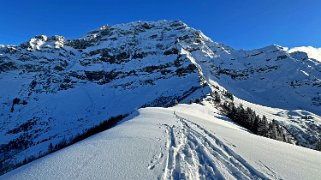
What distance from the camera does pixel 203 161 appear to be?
48.7 ft

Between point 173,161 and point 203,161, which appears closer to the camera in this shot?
point 173,161

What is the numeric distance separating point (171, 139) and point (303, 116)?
400 feet

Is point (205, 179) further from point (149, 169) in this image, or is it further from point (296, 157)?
point (296, 157)

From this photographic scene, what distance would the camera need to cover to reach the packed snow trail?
42.5ft

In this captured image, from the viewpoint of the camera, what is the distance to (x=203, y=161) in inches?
584

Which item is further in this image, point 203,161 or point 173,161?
point 203,161

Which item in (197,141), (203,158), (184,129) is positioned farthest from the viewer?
(184,129)

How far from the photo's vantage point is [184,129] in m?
24.3

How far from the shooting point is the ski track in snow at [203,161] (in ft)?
42.5

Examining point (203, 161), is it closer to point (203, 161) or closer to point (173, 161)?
point (203, 161)

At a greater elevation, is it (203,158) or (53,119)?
(203,158)

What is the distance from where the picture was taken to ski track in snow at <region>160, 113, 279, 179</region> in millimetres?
12939

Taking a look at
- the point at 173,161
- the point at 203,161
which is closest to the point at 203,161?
the point at 203,161

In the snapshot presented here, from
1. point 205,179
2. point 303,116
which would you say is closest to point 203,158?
point 205,179
